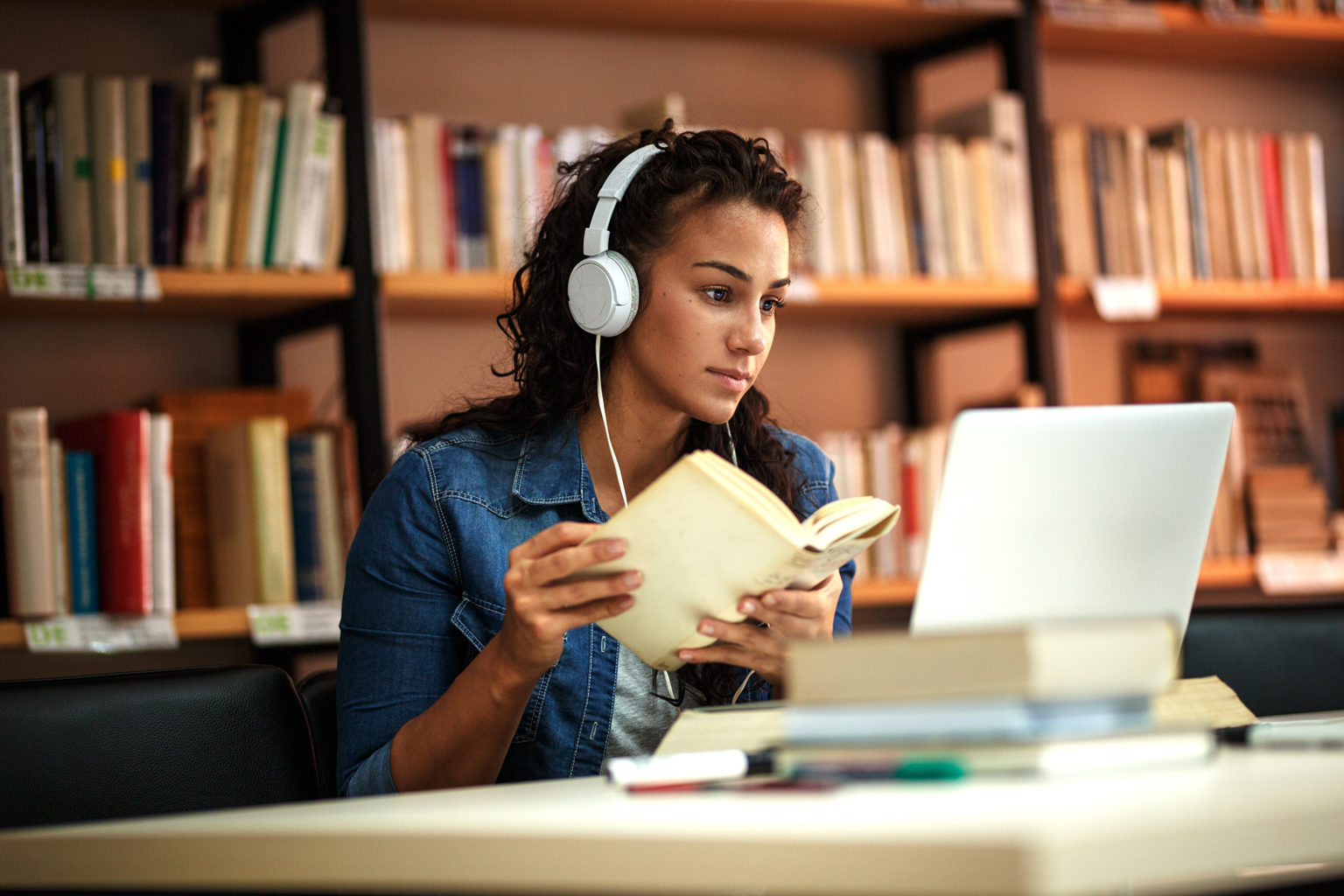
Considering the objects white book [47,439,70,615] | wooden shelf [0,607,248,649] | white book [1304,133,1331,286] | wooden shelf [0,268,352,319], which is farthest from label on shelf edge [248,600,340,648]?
white book [1304,133,1331,286]

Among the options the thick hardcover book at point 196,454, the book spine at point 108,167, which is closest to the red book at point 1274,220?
the thick hardcover book at point 196,454

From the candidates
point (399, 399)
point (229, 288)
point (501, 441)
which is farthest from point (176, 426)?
point (501, 441)

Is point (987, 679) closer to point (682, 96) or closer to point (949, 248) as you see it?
point (949, 248)

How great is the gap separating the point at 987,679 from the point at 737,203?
882 millimetres

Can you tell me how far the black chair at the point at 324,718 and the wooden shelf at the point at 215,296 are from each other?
0.72 m

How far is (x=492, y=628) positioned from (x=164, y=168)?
101 centimetres

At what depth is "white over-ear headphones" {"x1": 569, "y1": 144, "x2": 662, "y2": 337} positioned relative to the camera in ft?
4.40

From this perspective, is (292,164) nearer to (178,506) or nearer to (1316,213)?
(178,506)

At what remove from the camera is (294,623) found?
1.89 m

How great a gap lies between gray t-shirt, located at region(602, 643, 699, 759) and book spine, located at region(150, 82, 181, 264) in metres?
1.03

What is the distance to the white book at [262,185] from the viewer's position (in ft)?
6.38

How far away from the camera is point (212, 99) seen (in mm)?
1932

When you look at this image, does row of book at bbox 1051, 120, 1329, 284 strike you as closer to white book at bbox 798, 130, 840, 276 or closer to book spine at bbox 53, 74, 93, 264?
white book at bbox 798, 130, 840, 276

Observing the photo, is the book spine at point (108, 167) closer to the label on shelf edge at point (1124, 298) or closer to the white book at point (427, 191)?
the white book at point (427, 191)
